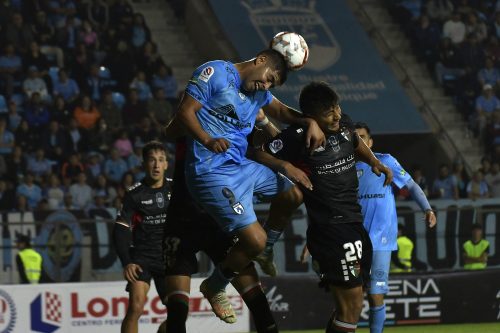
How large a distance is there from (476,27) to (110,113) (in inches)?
372

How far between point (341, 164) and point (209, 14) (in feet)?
59.9

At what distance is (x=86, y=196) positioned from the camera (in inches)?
839

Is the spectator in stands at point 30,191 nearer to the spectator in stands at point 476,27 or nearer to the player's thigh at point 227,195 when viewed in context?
the spectator in stands at point 476,27

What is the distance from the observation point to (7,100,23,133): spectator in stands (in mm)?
22516

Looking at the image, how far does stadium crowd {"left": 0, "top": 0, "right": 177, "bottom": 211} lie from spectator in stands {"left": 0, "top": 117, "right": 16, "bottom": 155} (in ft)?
0.06

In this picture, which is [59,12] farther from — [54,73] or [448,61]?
[448,61]

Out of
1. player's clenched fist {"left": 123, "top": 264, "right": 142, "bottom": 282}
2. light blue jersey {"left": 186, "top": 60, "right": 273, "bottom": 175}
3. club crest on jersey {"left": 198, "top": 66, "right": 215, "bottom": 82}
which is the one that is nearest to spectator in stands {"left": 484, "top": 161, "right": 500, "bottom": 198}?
player's clenched fist {"left": 123, "top": 264, "right": 142, "bottom": 282}

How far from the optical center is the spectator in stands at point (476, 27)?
28.3m

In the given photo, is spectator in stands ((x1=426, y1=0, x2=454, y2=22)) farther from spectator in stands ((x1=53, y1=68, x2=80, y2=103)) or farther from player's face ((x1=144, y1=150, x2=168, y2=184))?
player's face ((x1=144, y1=150, x2=168, y2=184))

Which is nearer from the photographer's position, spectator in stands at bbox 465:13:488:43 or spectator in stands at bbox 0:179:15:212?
spectator in stands at bbox 0:179:15:212

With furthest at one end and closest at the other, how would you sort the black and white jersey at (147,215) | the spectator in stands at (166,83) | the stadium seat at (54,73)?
the spectator in stands at (166,83) < the stadium seat at (54,73) < the black and white jersey at (147,215)

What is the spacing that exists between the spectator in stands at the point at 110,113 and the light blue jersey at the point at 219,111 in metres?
13.6

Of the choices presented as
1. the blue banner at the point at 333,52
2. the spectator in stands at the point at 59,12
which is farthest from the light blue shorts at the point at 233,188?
the blue banner at the point at 333,52

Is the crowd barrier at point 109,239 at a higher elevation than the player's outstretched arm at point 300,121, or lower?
lower
